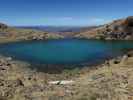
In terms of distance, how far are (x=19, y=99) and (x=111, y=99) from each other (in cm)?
457

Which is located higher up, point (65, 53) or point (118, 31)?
point (118, 31)

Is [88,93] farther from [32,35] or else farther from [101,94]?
[32,35]

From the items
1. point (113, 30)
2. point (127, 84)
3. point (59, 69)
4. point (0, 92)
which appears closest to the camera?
point (0, 92)

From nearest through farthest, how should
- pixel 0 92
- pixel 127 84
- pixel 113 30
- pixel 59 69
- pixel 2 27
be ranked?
pixel 0 92 < pixel 127 84 < pixel 59 69 < pixel 113 30 < pixel 2 27

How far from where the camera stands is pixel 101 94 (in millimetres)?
11906

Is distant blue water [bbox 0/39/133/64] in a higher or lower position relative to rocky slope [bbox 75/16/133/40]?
lower

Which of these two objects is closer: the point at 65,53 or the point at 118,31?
the point at 65,53

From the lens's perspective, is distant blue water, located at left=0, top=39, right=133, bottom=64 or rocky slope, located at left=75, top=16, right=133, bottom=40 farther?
rocky slope, located at left=75, top=16, right=133, bottom=40

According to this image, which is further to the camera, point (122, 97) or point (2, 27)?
point (2, 27)

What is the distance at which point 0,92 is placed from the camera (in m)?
12.8

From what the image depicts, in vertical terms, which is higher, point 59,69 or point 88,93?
point 88,93

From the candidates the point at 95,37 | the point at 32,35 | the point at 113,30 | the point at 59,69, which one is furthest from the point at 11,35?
the point at 59,69

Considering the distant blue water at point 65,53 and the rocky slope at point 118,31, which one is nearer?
the distant blue water at point 65,53

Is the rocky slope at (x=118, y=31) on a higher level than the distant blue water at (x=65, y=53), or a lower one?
higher
